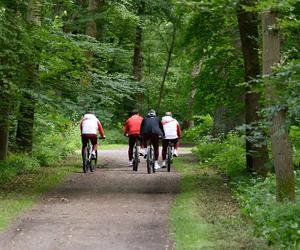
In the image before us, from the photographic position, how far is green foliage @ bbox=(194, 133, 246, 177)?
1730cm

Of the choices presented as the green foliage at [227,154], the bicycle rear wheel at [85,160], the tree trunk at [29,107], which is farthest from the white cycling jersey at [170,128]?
the tree trunk at [29,107]

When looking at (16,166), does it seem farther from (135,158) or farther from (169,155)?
(169,155)

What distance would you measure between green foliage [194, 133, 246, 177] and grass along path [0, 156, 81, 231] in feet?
15.4

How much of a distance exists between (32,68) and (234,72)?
19.9 feet

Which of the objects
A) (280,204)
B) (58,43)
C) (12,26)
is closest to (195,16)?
(58,43)

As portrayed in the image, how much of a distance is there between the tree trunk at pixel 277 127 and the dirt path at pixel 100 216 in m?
2.18

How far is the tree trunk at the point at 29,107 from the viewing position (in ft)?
50.0

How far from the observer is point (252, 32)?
48.5 feet

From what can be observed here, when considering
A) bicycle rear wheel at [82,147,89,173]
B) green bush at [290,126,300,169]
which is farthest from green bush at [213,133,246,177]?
bicycle rear wheel at [82,147,89,173]

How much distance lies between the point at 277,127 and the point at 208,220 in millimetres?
2284

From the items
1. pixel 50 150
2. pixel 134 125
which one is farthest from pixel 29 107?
pixel 50 150

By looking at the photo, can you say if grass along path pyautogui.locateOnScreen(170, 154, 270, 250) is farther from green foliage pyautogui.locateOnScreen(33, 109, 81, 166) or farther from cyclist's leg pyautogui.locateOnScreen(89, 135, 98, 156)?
green foliage pyautogui.locateOnScreen(33, 109, 81, 166)

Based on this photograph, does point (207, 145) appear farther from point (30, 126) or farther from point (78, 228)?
point (78, 228)

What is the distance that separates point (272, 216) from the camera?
29.7ft
